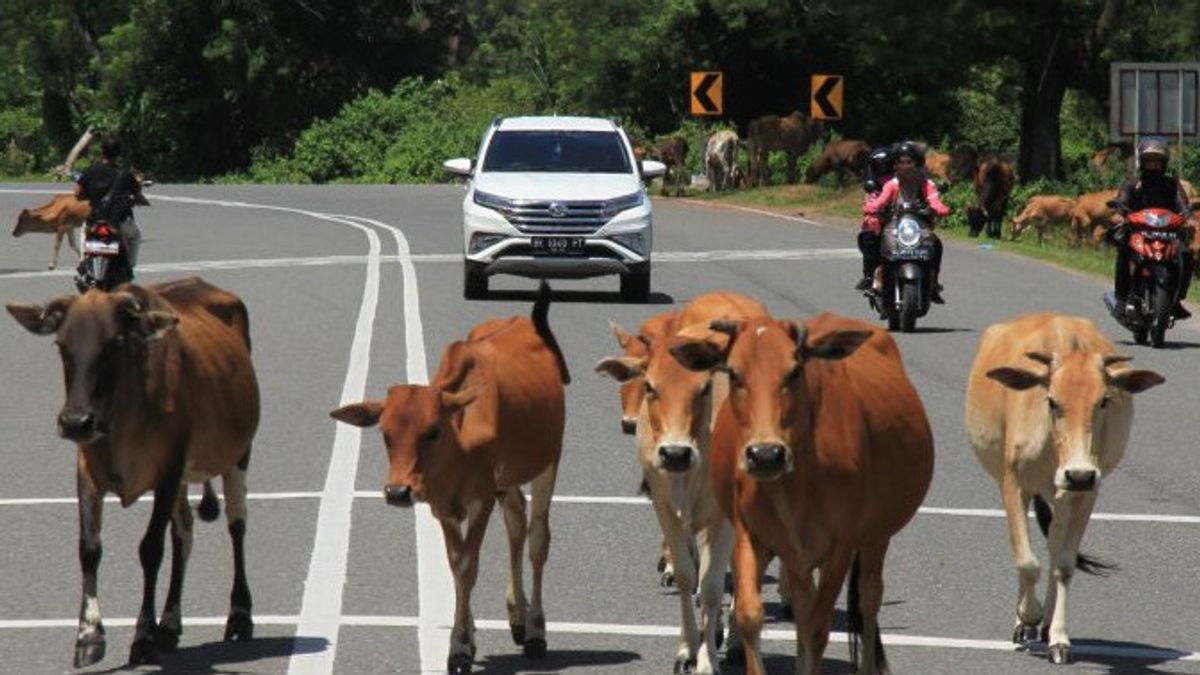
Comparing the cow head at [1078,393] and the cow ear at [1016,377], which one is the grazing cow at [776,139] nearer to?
the cow head at [1078,393]

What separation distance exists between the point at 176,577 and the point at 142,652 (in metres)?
0.62

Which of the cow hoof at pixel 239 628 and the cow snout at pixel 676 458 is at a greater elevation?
the cow snout at pixel 676 458

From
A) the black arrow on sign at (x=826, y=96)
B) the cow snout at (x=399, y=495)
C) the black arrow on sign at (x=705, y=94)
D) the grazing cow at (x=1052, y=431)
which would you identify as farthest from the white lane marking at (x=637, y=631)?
the black arrow on sign at (x=705, y=94)

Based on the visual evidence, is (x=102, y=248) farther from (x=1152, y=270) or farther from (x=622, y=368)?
(x=622, y=368)

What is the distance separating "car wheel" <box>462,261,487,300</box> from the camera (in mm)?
29062

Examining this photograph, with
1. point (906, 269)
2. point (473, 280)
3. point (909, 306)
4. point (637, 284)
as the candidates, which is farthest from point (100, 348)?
point (637, 284)

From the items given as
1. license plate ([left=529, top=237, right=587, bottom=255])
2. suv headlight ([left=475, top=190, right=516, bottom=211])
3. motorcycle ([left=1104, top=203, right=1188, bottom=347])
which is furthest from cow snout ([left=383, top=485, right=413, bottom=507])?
suv headlight ([left=475, top=190, right=516, bottom=211])

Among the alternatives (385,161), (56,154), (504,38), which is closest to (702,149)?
(385,161)

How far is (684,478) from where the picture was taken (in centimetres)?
1005

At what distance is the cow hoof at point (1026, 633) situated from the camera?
10477mm

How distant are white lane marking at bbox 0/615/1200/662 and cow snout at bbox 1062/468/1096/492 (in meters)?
0.74

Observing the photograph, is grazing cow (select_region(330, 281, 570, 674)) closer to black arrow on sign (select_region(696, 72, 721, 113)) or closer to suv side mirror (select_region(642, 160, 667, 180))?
suv side mirror (select_region(642, 160, 667, 180))

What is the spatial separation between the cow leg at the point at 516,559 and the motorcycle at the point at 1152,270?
48.3 ft

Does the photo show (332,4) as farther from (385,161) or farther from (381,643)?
(381,643)
